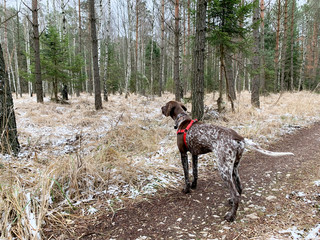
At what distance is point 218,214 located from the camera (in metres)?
2.47

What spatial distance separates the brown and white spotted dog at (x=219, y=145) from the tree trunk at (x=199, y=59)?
275cm

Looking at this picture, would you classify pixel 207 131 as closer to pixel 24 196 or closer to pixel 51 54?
pixel 24 196

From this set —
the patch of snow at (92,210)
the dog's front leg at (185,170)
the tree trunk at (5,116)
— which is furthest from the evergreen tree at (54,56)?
the dog's front leg at (185,170)

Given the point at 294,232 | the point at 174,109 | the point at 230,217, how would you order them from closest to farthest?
the point at 294,232, the point at 230,217, the point at 174,109

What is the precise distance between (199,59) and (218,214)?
4.40 meters

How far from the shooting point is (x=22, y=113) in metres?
8.66

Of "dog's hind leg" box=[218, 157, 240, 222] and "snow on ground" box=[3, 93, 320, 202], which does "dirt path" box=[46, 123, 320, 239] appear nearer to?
"dog's hind leg" box=[218, 157, 240, 222]

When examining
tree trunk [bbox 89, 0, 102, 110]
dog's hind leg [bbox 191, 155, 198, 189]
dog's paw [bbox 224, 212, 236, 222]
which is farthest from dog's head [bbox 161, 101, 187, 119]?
tree trunk [bbox 89, 0, 102, 110]

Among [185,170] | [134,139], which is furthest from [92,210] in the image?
[134,139]

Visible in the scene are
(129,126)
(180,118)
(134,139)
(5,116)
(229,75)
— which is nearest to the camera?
(180,118)

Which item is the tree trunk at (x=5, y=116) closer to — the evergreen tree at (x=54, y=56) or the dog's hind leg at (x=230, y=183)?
the dog's hind leg at (x=230, y=183)

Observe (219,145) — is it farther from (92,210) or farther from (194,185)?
(92,210)

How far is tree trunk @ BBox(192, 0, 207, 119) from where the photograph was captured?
5.31 meters

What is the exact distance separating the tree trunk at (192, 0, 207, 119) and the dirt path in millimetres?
2864
